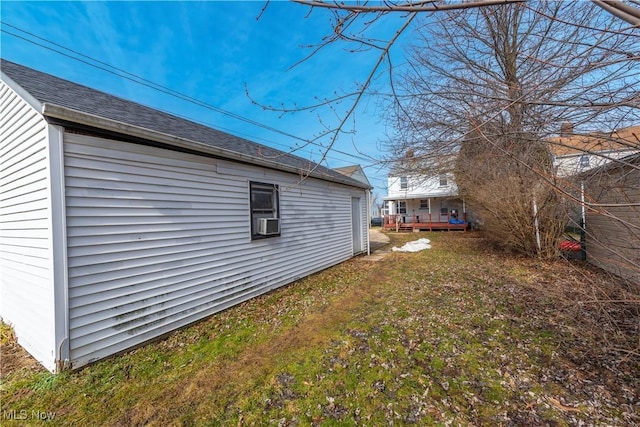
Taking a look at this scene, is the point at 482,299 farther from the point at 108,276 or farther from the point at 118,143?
the point at 118,143

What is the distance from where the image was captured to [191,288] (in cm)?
389

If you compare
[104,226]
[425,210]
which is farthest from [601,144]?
[425,210]

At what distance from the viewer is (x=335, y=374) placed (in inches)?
104

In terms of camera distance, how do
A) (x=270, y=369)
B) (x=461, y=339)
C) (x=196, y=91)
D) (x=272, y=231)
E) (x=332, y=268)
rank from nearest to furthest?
(x=270, y=369)
(x=461, y=339)
(x=272, y=231)
(x=332, y=268)
(x=196, y=91)

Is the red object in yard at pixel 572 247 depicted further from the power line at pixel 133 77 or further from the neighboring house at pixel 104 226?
the neighboring house at pixel 104 226

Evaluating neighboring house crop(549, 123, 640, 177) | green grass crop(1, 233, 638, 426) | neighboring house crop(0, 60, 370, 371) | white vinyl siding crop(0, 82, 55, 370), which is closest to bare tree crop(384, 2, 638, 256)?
neighboring house crop(549, 123, 640, 177)

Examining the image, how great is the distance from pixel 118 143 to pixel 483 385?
16.1 ft

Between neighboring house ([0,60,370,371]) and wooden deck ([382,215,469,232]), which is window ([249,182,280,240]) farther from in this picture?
wooden deck ([382,215,469,232])

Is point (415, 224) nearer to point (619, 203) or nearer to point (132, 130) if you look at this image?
point (619, 203)

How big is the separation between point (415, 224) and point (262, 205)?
15845 mm

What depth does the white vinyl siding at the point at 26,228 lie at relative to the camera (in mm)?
2746

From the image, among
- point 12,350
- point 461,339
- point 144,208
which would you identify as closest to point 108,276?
point 144,208

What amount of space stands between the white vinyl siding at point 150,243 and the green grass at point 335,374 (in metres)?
0.36

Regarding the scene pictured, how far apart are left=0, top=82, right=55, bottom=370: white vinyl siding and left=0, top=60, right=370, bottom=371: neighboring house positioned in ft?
0.07
